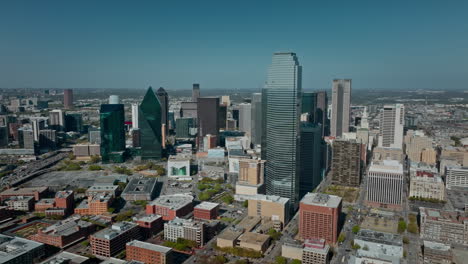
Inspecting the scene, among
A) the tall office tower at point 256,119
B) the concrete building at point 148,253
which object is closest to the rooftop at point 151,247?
the concrete building at point 148,253

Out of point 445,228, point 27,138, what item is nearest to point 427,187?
point 445,228

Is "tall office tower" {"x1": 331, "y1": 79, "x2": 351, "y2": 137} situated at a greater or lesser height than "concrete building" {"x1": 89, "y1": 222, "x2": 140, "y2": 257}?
greater

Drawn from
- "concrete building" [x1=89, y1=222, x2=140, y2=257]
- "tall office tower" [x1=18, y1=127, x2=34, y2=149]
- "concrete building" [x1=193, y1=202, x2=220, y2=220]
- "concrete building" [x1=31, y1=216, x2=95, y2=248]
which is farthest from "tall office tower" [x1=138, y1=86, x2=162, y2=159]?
"concrete building" [x1=89, y1=222, x2=140, y2=257]

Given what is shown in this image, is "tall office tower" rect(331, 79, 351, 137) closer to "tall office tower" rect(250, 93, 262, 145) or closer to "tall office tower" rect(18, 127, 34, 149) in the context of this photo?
"tall office tower" rect(250, 93, 262, 145)

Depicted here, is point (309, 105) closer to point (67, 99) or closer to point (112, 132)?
point (112, 132)

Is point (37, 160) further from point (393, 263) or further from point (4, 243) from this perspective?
point (393, 263)

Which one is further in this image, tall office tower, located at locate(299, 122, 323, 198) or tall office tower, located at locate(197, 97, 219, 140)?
tall office tower, located at locate(197, 97, 219, 140)

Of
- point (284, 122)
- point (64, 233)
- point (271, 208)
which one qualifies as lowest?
point (64, 233)
